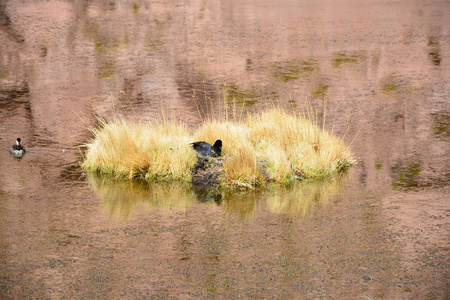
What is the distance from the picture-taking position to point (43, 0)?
87.1 feet

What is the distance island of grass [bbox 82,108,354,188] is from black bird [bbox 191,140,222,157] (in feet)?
0.29

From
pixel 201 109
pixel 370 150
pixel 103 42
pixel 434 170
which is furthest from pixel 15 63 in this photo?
pixel 434 170

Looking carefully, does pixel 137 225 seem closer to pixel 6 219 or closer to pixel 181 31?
pixel 6 219

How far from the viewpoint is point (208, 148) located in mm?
9570

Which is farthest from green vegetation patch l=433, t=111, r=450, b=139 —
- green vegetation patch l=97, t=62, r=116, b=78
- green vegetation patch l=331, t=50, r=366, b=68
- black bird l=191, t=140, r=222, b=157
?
green vegetation patch l=97, t=62, r=116, b=78

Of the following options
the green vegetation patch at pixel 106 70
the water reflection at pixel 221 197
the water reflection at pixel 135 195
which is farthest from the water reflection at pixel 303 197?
the green vegetation patch at pixel 106 70

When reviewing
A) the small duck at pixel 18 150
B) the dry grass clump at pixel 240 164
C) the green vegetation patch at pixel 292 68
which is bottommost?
the dry grass clump at pixel 240 164

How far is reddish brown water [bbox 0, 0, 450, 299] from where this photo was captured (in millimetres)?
6457

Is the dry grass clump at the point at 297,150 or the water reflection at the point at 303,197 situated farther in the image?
the dry grass clump at the point at 297,150

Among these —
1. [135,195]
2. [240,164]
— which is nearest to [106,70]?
[135,195]

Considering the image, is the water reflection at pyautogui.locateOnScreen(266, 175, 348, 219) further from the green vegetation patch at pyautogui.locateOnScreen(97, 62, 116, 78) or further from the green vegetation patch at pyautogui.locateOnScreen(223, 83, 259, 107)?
the green vegetation patch at pyautogui.locateOnScreen(97, 62, 116, 78)

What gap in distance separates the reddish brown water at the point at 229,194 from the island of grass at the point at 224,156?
0.32 metres

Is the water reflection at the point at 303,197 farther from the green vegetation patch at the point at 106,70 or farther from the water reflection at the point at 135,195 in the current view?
the green vegetation patch at the point at 106,70

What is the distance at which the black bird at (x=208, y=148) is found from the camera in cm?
955
